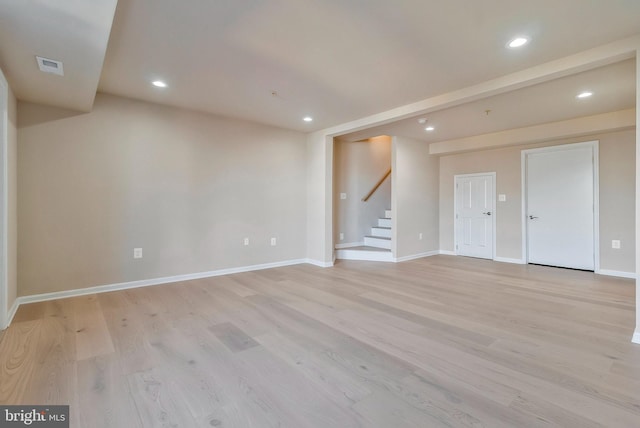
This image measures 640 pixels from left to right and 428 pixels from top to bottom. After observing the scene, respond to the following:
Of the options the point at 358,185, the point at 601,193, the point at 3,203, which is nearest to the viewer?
the point at 3,203

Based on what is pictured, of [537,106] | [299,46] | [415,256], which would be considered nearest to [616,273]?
[537,106]

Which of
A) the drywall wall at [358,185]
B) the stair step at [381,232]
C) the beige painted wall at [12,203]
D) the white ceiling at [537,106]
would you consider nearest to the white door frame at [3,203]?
the beige painted wall at [12,203]

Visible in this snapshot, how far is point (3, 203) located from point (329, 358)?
3.12m

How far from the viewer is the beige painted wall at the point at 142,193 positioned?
3340 millimetres

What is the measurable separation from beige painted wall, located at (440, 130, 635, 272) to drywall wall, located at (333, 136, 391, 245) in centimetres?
136

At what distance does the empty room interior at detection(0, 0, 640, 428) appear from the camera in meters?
1.79

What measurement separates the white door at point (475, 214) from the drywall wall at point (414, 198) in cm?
48

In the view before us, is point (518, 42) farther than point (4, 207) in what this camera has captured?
No

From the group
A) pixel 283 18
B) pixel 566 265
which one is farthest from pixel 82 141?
pixel 566 265

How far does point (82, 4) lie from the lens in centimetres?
173

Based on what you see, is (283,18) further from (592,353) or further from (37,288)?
(37,288)

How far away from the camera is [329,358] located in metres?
2.12

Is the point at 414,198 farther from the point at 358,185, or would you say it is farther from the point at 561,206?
the point at 561,206

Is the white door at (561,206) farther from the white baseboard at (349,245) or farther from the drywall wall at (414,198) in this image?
the white baseboard at (349,245)
